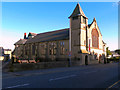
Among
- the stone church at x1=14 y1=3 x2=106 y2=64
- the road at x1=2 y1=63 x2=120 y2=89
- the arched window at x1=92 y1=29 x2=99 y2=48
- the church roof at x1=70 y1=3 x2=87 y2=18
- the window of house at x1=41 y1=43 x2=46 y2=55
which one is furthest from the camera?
the window of house at x1=41 y1=43 x2=46 y2=55

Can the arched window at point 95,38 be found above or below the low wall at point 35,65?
above

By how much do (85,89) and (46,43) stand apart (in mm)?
36224

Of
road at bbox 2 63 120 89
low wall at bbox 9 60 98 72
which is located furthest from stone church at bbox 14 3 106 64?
road at bbox 2 63 120 89

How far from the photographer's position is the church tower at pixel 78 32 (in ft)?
117

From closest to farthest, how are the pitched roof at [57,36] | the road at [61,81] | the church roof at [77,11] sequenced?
the road at [61,81] → the church roof at [77,11] → the pitched roof at [57,36]

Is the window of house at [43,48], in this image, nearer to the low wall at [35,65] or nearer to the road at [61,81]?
the low wall at [35,65]

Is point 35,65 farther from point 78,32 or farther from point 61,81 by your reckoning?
point 78,32

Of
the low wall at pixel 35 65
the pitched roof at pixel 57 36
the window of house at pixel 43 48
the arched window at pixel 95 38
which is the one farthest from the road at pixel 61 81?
the arched window at pixel 95 38

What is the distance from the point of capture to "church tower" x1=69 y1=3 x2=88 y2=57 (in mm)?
35541

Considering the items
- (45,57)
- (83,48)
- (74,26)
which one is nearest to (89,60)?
(83,48)

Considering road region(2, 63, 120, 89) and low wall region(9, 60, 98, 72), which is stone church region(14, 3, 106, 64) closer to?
low wall region(9, 60, 98, 72)

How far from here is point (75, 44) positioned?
36062 millimetres

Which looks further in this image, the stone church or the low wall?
the stone church

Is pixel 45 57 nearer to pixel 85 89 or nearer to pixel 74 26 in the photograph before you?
pixel 74 26
